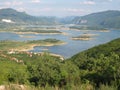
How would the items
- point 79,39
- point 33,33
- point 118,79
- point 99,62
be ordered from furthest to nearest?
1. point 33,33
2. point 79,39
3. point 99,62
4. point 118,79

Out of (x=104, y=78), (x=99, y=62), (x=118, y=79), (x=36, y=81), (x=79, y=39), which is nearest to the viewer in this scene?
(x=118, y=79)

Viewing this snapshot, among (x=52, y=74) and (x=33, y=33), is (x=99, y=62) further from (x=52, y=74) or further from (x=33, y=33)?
(x=33, y=33)

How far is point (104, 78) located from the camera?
47.7 feet

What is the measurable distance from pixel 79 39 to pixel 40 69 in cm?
6652

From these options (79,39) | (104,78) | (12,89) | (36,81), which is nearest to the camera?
(12,89)

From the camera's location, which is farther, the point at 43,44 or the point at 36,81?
the point at 43,44

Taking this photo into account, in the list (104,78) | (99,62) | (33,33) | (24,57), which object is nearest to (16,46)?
(24,57)

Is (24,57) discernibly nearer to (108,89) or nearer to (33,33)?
(108,89)

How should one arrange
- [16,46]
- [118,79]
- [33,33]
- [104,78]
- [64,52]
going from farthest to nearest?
[33,33]
[16,46]
[64,52]
[104,78]
[118,79]

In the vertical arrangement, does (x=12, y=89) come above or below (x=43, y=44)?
above

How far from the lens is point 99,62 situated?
2097cm

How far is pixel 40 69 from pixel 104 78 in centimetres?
536

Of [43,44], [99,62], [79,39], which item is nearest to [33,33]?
[79,39]

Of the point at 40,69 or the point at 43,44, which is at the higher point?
the point at 40,69
